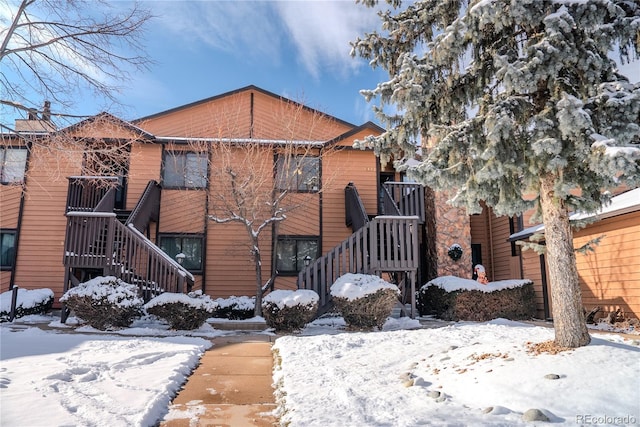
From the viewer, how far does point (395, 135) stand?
591 cm

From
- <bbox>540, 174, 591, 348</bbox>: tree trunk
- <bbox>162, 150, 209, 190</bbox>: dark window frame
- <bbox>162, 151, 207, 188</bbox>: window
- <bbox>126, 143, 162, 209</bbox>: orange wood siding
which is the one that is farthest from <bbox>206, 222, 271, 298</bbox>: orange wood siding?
<bbox>540, 174, 591, 348</bbox>: tree trunk

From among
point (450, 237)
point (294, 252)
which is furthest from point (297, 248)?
point (450, 237)

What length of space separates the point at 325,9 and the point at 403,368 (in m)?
7.40

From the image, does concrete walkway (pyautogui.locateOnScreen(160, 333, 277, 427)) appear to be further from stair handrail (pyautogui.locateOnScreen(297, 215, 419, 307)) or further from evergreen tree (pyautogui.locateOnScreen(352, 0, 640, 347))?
stair handrail (pyautogui.locateOnScreen(297, 215, 419, 307))

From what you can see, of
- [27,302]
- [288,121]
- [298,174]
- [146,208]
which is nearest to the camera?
[27,302]

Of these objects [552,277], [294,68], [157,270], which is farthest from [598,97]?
[294,68]

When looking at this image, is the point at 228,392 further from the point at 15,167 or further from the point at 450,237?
the point at 15,167

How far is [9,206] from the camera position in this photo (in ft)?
46.4

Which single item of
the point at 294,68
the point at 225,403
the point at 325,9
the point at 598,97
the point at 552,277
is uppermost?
the point at 294,68

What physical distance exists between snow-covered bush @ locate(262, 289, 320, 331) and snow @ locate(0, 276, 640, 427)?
2292 millimetres

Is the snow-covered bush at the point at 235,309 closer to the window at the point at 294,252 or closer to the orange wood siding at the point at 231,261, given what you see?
the orange wood siding at the point at 231,261

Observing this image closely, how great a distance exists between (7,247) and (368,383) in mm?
14317

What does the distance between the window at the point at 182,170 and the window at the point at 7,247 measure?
17.2ft

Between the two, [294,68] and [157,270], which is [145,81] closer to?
[157,270]
